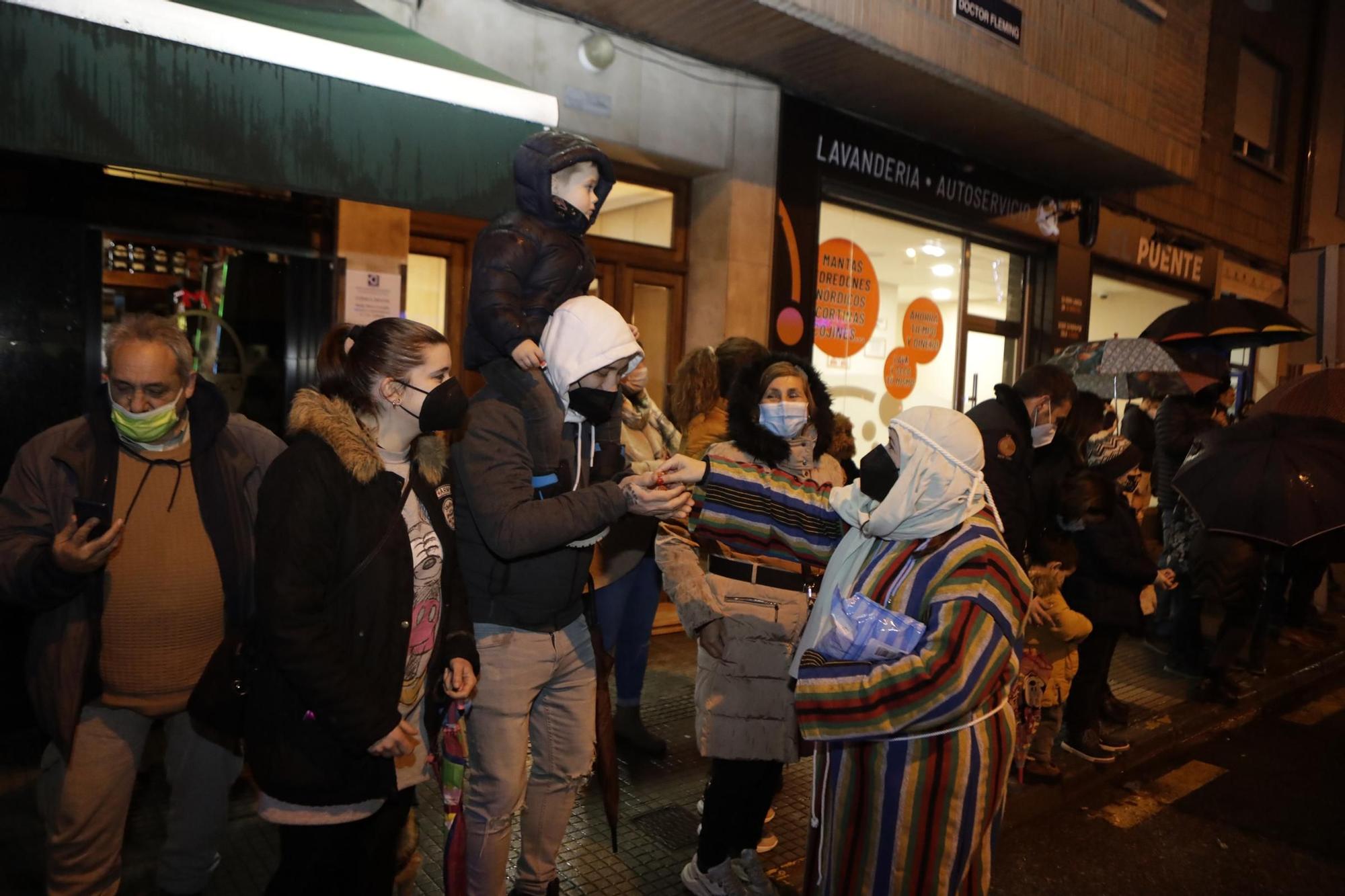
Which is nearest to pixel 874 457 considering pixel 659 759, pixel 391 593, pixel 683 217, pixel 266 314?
pixel 391 593

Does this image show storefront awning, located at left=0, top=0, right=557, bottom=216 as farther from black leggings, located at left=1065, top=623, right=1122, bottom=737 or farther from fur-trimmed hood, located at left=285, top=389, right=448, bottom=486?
black leggings, located at left=1065, top=623, right=1122, bottom=737

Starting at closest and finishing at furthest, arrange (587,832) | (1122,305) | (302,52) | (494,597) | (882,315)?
(494,597) → (302,52) → (587,832) → (882,315) → (1122,305)

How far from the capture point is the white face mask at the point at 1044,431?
168 inches

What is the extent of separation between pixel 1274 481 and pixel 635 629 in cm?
342

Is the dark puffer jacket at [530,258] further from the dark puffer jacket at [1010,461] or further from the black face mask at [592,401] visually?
the dark puffer jacket at [1010,461]

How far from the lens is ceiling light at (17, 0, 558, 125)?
2.96 meters

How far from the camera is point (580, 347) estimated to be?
8.29 feet

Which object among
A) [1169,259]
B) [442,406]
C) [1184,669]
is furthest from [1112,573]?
[1169,259]

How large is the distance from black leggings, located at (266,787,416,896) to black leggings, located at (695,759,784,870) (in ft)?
3.74

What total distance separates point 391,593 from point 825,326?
654cm

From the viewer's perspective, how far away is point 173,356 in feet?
8.68

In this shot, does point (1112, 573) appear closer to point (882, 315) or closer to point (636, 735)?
point (636, 735)

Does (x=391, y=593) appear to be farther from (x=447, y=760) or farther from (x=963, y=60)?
(x=963, y=60)

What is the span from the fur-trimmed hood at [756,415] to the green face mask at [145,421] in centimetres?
183
